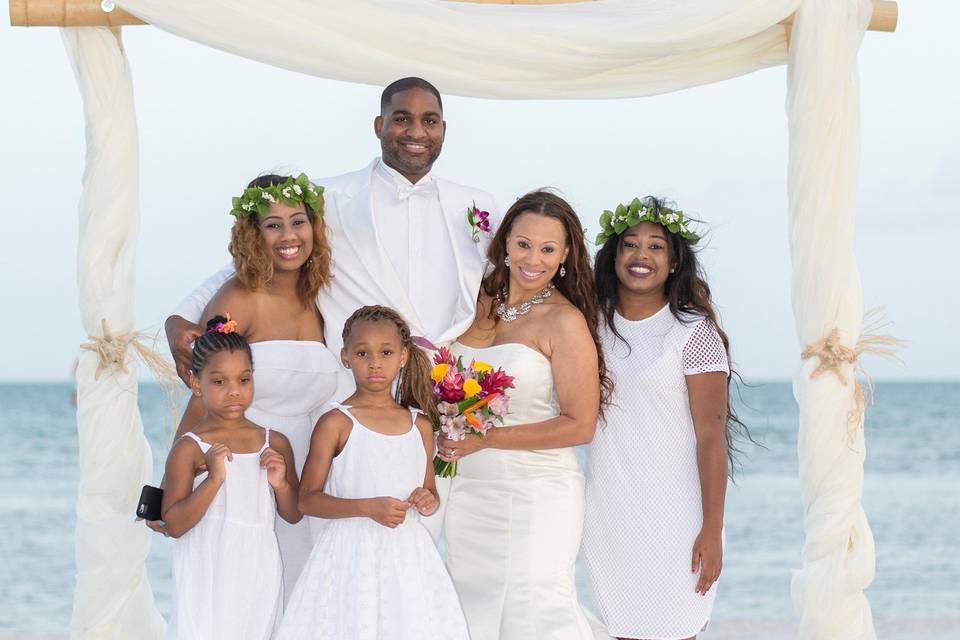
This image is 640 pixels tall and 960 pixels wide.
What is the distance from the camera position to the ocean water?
13555 mm

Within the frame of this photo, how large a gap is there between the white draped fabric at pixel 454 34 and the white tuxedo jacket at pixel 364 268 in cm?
52

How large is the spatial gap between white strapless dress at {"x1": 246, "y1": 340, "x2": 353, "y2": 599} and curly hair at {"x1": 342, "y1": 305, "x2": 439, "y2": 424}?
40 cm

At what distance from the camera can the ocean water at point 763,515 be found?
1355cm

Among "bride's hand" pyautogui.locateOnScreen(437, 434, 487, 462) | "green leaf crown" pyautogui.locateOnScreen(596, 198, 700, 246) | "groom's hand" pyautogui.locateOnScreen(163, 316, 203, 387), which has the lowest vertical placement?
"bride's hand" pyautogui.locateOnScreen(437, 434, 487, 462)

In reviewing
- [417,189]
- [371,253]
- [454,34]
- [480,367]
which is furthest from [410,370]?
[454,34]

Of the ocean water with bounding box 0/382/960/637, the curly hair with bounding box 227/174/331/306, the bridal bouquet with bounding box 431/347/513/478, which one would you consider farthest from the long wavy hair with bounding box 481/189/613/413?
the ocean water with bounding box 0/382/960/637

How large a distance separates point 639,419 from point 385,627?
140 centimetres

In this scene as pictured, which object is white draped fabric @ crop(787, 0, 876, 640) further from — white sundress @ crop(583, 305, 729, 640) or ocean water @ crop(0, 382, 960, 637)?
A: ocean water @ crop(0, 382, 960, 637)

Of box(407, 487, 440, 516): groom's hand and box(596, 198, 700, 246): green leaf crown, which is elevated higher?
box(596, 198, 700, 246): green leaf crown

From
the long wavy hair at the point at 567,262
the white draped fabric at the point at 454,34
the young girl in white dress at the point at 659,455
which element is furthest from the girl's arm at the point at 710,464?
the white draped fabric at the point at 454,34

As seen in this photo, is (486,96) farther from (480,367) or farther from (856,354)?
(856,354)

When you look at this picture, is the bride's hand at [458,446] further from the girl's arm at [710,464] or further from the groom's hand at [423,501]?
the girl's arm at [710,464]

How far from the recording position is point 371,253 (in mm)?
5414

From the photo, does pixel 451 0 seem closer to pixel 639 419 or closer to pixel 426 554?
pixel 639 419
